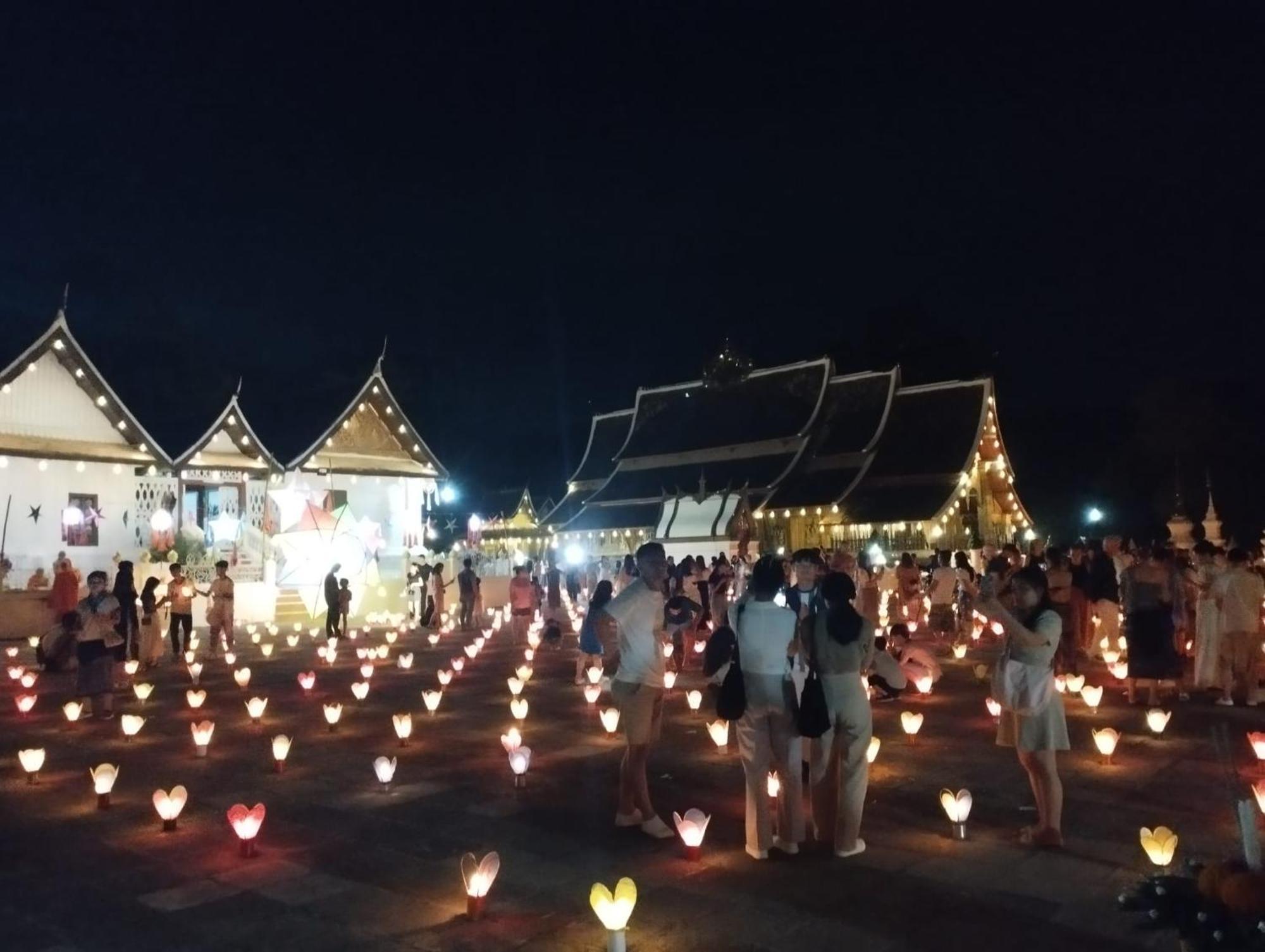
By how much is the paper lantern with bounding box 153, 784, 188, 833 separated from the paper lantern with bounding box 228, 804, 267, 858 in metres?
0.78

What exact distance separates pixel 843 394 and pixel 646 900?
3760cm

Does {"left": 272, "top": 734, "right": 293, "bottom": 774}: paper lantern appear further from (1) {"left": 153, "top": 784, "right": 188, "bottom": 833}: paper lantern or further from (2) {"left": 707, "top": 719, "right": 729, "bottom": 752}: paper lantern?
(2) {"left": 707, "top": 719, "right": 729, "bottom": 752}: paper lantern

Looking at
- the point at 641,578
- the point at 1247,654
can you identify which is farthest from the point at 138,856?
the point at 1247,654

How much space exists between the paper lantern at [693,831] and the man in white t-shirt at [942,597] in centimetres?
1045

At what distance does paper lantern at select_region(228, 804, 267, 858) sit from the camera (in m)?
6.11

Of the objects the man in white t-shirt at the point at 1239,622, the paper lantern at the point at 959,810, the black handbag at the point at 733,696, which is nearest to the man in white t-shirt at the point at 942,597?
the man in white t-shirt at the point at 1239,622

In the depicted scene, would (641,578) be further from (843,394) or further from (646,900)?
(843,394)

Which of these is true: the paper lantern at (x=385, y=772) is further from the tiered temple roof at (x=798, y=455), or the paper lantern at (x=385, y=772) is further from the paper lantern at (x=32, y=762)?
the tiered temple roof at (x=798, y=455)

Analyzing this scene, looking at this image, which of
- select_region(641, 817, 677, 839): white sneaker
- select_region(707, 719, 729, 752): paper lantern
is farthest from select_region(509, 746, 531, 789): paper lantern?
select_region(707, 719, 729, 752): paper lantern

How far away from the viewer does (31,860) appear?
6.12 m

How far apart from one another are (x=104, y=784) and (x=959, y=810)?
5.91 metres

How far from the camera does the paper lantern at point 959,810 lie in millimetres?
6195

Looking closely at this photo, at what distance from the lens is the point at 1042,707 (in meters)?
5.90

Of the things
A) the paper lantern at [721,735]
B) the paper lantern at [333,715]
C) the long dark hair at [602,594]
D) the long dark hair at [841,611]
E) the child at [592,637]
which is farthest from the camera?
the child at [592,637]
